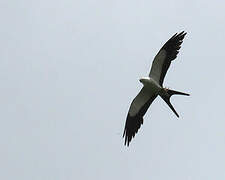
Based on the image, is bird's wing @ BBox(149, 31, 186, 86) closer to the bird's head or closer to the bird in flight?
the bird in flight

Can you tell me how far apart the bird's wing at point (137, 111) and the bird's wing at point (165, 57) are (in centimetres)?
89

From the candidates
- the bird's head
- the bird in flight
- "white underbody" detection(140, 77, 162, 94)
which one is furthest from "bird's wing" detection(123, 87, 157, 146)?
the bird's head

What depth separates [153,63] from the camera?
30.2 meters

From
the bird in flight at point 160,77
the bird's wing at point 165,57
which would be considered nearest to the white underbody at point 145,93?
the bird in flight at point 160,77

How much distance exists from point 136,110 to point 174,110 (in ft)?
8.15

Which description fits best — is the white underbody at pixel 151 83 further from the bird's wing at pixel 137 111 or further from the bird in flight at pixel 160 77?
the bird's wing at pixel 137 111

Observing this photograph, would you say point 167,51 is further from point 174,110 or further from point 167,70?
point 174,110

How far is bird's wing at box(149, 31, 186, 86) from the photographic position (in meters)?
30.1

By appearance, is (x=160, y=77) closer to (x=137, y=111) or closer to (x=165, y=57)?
(x=165, y=57)

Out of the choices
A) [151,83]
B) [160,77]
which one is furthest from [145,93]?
[160,77]

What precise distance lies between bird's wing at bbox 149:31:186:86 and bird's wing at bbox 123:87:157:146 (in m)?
0.89

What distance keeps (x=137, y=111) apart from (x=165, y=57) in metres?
3.25

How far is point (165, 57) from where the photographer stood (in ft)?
99.0

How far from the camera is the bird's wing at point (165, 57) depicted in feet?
98.9
